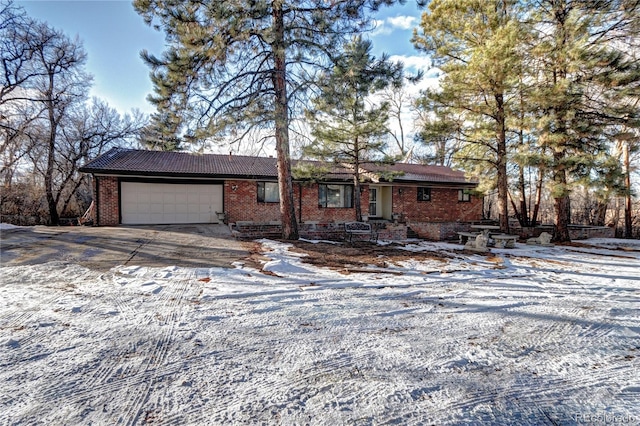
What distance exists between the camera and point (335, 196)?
51.2 ft

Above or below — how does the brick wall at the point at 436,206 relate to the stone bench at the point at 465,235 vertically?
above

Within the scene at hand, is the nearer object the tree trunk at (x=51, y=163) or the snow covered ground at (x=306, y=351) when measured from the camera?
the snow covered ground at (x=306, y=351)

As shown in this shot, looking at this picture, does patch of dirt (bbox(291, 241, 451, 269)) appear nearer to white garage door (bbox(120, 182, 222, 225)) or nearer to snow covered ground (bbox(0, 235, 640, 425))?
snow covered ground (bbox(0, 235, 640, 425))

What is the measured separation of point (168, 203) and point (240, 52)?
7.69m

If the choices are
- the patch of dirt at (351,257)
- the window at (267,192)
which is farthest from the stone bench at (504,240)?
the window at (267,192)

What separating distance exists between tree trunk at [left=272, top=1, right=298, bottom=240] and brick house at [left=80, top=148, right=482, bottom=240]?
1828 mm

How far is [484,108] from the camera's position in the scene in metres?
10.8

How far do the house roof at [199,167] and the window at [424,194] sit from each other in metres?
0.68

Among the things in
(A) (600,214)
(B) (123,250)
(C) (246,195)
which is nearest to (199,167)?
(C) (246,195)

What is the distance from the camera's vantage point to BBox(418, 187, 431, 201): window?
1695cm

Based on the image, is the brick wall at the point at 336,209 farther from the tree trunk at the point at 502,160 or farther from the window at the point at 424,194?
the tree trunk at the point at 502,160

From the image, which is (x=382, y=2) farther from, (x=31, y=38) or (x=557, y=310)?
(x=31, y=38)

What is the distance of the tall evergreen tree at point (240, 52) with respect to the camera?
703 cm

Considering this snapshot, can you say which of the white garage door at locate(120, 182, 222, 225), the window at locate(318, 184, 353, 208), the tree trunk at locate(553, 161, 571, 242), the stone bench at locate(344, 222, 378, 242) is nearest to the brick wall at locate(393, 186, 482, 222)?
the window at locate(318, 184, 353, 208)
